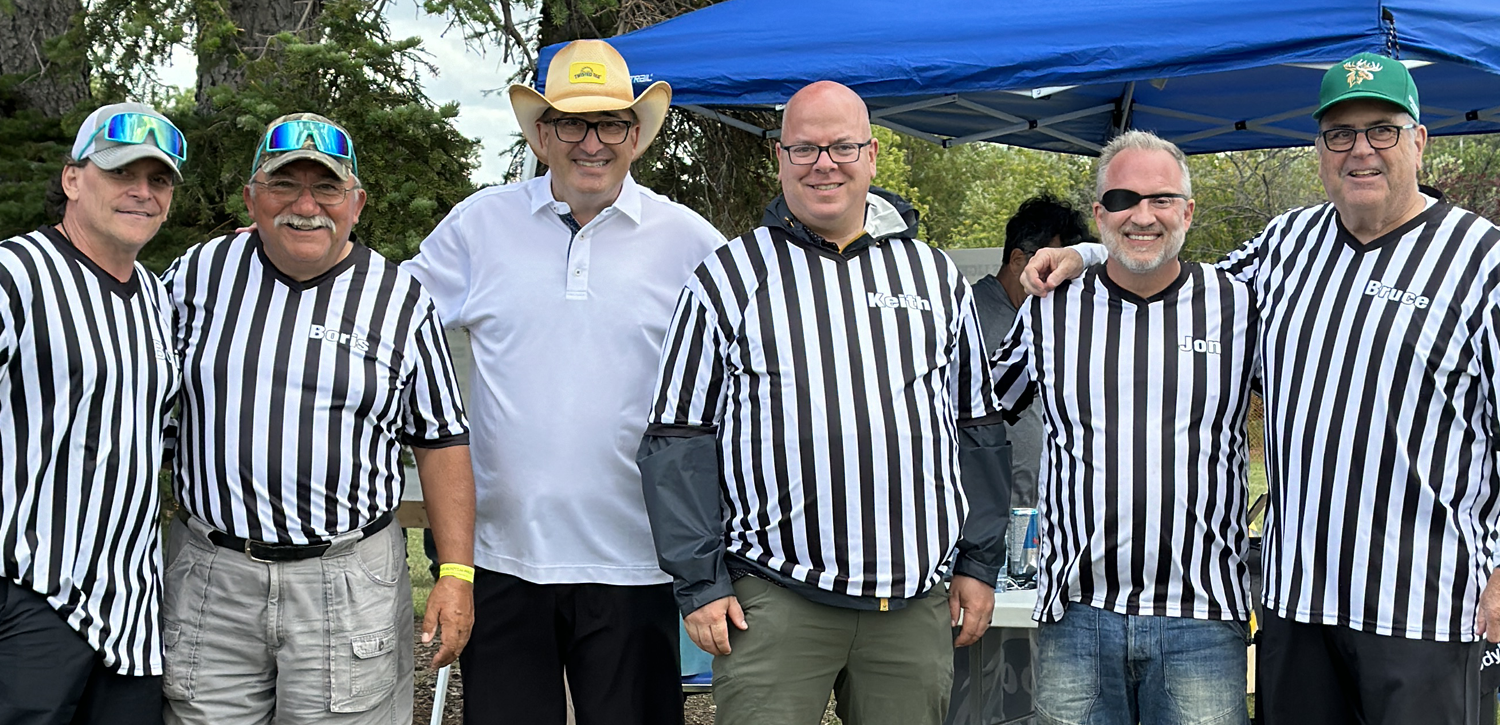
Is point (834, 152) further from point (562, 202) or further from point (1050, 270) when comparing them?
point (562, 202)

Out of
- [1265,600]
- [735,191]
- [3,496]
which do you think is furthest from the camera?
[735,191]

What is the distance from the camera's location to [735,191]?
6.17m

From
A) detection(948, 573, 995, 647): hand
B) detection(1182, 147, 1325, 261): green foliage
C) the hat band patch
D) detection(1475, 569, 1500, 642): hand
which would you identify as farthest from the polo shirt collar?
detection(1182, 147, 1325, 261): green foliage

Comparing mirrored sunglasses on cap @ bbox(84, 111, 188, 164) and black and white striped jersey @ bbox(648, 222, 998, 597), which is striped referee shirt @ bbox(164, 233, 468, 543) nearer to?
mirrored sunglasses on cap @ bbox(84, 111, 188, 164)

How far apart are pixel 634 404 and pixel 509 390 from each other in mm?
286

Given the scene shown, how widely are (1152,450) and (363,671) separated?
1.72 metres

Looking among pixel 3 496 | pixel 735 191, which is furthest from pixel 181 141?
pixel 735 191

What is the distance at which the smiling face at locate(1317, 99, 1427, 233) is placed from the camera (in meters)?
2.53

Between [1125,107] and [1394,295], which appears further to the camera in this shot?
[1125,107]

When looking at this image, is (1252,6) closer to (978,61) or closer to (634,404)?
(978,61)

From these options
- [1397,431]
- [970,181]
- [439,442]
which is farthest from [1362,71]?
[970,181]

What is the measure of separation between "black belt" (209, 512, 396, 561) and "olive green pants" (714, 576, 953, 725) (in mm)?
873

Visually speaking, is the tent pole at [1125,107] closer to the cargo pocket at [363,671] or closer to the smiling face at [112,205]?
the cargo pocket at [363,671]

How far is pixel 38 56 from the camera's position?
5.67m
